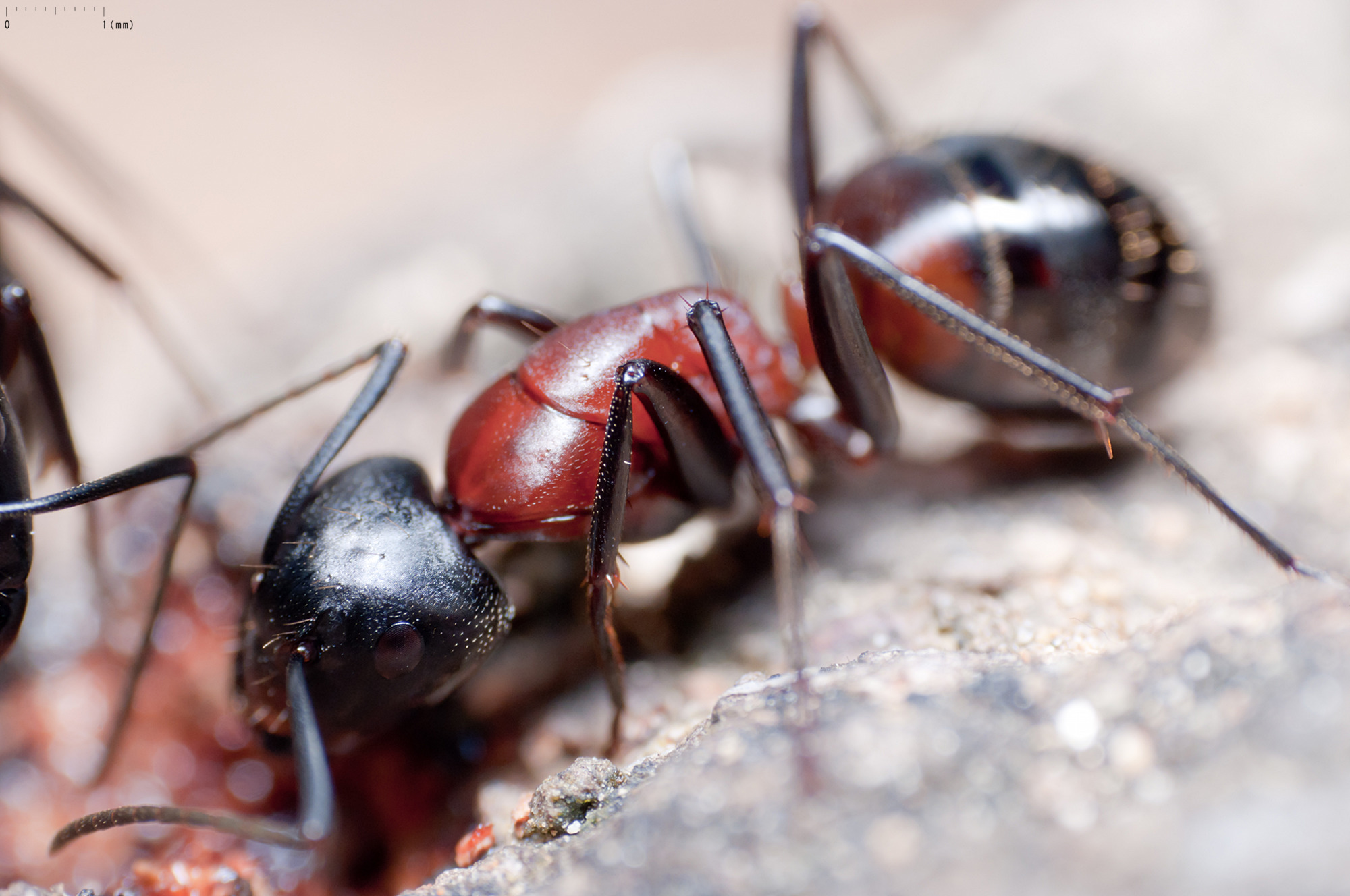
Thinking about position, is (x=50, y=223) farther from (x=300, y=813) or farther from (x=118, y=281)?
(x=300, y=813)

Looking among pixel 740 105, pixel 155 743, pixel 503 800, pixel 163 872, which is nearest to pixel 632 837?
pixel 503 800

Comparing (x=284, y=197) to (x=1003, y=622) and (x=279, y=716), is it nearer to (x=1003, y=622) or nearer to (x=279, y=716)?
(x=279, y=716)

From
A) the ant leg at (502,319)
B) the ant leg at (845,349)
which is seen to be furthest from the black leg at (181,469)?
the ant leg at (845,349)
